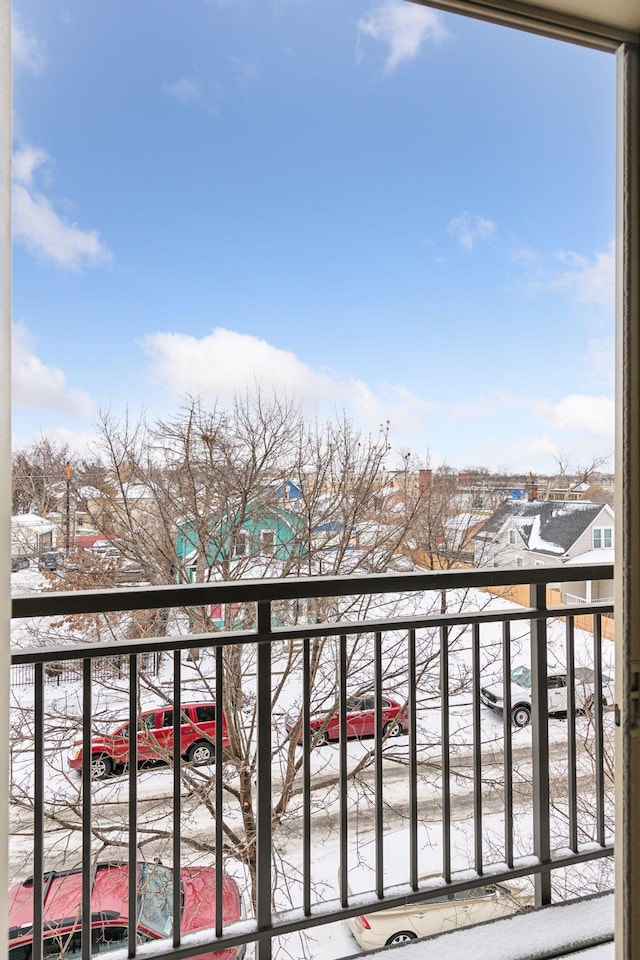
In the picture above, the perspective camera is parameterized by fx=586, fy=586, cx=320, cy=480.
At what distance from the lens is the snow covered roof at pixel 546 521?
11.6 feet

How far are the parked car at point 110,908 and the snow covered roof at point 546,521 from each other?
2.66 metres

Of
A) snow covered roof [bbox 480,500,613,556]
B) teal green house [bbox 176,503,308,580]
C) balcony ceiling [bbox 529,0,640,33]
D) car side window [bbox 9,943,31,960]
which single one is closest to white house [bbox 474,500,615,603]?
snow covered roof [bbox 480,500,613,556]

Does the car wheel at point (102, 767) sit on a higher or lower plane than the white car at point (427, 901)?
higher

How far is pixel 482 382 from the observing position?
→ 438 cm

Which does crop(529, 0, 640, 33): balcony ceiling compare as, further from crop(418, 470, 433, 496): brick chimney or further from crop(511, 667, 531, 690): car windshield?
crop(511, 667, 531, 690): car windshield

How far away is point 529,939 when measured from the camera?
1402 mm

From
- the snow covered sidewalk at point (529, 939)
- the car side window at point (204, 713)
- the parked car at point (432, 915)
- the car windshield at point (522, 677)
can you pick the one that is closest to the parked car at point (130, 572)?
→ the car side window at point (204, 713)

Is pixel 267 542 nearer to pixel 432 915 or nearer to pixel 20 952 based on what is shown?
pixel 432 915

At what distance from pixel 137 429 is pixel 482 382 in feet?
8.23

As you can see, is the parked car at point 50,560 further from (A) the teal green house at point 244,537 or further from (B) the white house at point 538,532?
(B) the white house at point 538,532

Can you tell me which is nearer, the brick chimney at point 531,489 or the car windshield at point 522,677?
the car windshield at point 522,677

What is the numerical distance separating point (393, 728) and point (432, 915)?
1.30 m

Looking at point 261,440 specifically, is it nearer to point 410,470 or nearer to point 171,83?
point 410,470

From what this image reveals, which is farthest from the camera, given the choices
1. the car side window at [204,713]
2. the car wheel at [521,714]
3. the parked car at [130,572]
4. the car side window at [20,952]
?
the car side window at [204,713]
